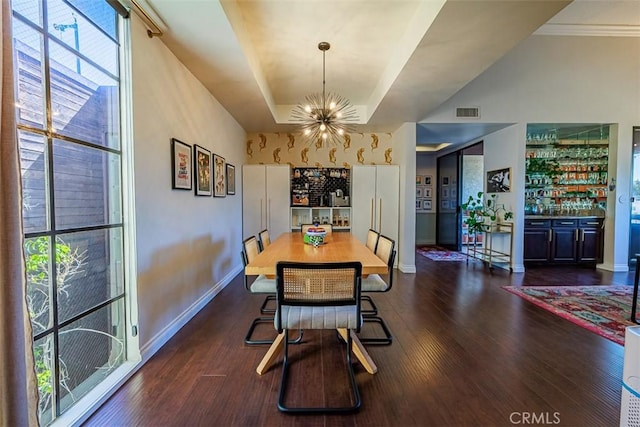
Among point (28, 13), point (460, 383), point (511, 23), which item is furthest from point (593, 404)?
point (28, 13)

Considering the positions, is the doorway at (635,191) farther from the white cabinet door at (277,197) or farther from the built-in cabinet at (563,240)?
the white cabinet door at (277,197)

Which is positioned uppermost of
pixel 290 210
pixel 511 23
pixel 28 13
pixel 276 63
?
pixel 276 63

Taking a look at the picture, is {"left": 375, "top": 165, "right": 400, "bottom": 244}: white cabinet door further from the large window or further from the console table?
the large window

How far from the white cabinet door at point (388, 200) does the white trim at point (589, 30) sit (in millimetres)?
3146

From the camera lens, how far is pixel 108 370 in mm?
1813

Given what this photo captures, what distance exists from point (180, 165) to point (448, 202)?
21.3ft

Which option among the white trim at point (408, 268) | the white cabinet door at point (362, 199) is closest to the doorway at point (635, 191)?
the white trim at point (408, 268)

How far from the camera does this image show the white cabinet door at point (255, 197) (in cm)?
500

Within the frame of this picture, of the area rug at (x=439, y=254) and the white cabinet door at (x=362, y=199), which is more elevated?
the white cabinet door at (x=362, y=199)

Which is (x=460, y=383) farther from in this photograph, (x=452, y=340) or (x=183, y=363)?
(x=183, y=363)

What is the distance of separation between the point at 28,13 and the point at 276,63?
7.79 feet

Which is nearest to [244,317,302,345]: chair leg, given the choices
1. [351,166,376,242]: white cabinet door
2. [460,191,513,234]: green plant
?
[351,166,376,242]: white cabinet door

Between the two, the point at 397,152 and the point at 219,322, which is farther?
the point at 397,152

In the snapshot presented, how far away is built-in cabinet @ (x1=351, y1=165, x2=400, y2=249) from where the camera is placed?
4930mm
